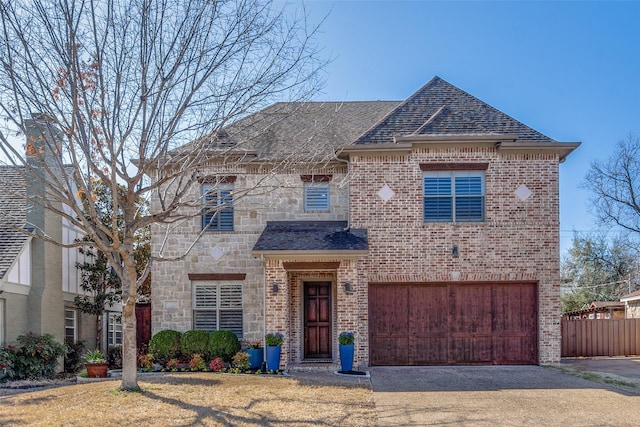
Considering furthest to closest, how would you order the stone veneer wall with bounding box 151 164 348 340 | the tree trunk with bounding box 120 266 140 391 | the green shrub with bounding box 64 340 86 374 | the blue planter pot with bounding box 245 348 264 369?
the green shrub with bounding box 64 340 86 374 < the stone veneer wall with bounding box 151 164 348 340 < the blue planter pot with bounding box 245 348 264 369 < the tree trunk with bounding box 120 266 140 391

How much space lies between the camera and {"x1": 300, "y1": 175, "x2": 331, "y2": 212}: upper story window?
16.5 m

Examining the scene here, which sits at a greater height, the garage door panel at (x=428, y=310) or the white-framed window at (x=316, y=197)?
the white-framed window at (x=316, y=197)

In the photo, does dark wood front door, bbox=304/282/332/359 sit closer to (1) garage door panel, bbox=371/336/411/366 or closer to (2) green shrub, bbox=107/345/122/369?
(1) garage door panel, bbox=371/336/411/366

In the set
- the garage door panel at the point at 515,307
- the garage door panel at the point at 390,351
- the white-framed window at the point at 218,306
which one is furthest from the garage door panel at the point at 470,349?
the white-framed window at the point at 218,306

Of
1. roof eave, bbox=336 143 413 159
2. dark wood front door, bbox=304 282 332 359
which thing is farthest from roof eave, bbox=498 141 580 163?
dark wood front door, bbox=304 282 332 359

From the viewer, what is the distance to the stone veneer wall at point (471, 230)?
50.9 ft

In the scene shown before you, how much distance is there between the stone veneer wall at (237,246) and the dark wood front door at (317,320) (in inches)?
49.2

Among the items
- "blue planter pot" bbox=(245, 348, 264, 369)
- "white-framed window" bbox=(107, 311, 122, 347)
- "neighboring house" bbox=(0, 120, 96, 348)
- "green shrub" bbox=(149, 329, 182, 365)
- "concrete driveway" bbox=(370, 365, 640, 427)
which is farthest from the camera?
"white-framed window" bbox=(107, 311, 122, 347)

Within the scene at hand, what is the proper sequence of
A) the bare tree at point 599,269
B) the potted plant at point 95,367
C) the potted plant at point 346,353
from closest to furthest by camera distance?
the potted plant at point 95,367 → the potted plant at point 346,353 → the bare tree at point 599,269

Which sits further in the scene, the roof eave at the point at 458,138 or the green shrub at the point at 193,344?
the roof eave at the point at 458,138

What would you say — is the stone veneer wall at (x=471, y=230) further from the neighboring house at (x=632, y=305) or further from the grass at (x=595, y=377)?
the neighboring house at (x=632, y=305)

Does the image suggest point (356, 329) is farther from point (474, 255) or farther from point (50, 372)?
point (50, 372)

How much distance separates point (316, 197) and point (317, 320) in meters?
3.31

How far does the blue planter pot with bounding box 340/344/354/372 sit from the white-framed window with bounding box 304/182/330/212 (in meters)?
3.97
